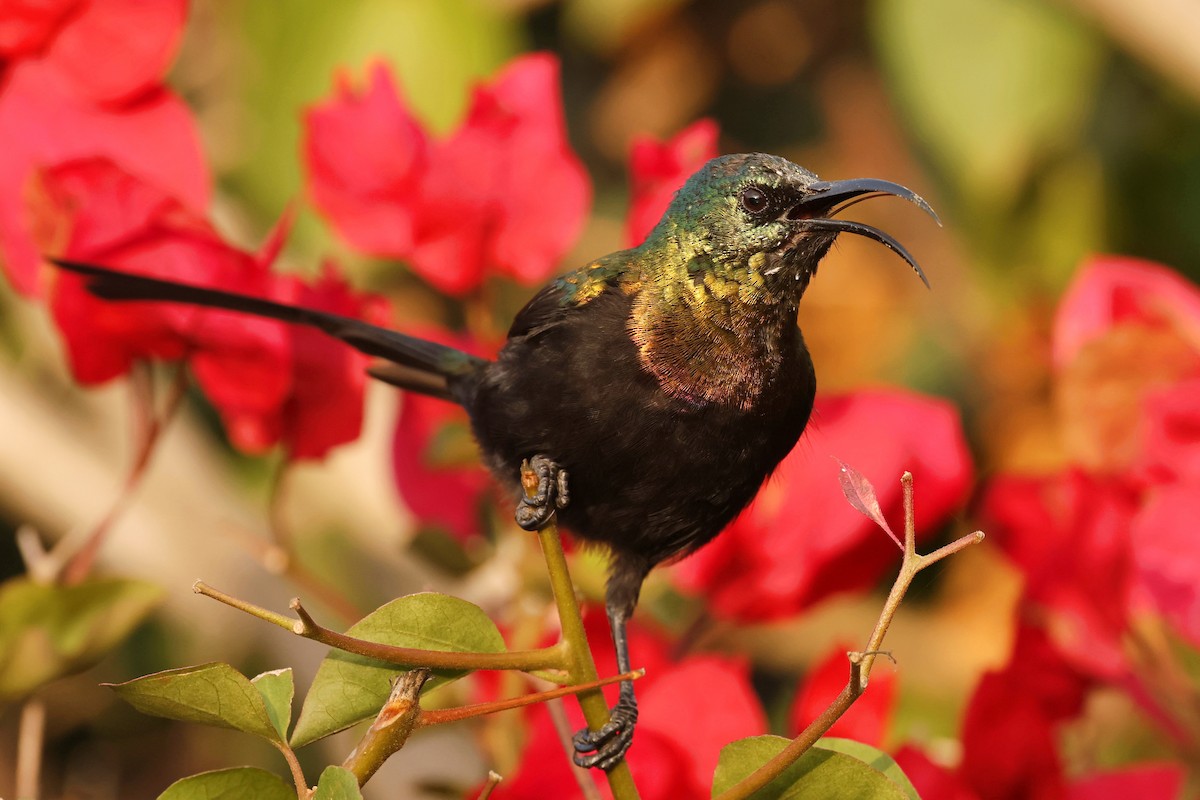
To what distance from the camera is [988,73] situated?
1.91 meters

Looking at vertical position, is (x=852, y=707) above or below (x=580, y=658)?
below

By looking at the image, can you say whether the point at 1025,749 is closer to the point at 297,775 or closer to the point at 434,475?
the point at 297,775

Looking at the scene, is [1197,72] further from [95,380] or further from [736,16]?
[95,380]

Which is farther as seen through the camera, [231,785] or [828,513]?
[828,513]

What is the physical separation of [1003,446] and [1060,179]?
1.37 ft

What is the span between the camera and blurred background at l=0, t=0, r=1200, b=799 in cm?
163

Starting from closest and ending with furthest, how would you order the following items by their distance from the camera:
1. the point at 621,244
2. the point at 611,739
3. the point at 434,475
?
the point at 611,739
the point at 434,475
the point at 621,244

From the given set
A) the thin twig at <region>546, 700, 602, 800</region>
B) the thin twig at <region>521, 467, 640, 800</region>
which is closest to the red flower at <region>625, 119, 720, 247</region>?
the thin twig at <region>546, 700, 602, 800</region>

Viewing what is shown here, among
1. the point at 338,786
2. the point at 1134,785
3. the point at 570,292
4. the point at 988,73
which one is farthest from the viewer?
the point at 988,73

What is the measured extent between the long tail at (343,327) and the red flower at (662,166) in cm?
18

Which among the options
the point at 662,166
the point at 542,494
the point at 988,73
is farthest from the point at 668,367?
the point at 988,73

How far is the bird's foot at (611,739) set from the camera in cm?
75

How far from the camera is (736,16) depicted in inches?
96.7

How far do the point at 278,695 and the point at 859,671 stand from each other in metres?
0.25
